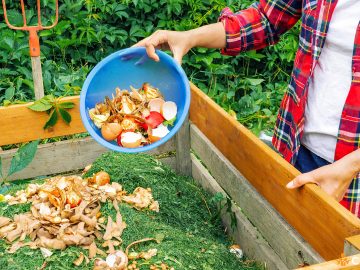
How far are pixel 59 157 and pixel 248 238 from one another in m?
0.98

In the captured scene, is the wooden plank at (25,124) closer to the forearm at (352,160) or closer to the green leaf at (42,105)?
the green leaf at (42,105)

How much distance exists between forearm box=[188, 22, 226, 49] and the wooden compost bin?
10.8 inches

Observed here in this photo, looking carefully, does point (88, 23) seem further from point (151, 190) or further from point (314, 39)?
point (314, 39)

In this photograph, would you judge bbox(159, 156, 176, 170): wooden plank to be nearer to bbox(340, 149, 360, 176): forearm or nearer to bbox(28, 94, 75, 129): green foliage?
bbox(28, 94, 75, 129): green foliage

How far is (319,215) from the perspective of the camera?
4.33 ft

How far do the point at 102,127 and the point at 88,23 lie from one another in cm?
235

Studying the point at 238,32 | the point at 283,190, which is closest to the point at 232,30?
the point at 238,32

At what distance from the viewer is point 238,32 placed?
188 centimetres

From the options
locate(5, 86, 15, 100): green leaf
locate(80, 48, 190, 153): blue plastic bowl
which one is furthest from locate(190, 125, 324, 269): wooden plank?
locate(5, 86, 15, 100): green leaf

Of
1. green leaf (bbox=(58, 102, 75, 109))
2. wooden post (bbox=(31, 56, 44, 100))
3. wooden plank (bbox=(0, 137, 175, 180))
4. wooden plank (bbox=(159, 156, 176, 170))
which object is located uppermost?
green leaf (bbox=(58, 102, 75, 109))

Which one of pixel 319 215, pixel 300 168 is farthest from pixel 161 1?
pixel 319 215

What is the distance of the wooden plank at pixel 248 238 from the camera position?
1738 mm

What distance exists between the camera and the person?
1.44 m

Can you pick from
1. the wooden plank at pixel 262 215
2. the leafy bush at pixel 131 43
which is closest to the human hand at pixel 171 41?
the wooden plank at pixel 262 215
